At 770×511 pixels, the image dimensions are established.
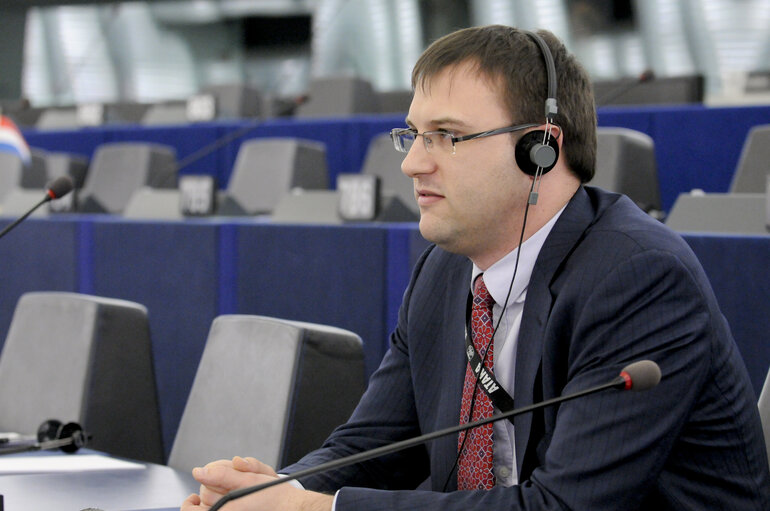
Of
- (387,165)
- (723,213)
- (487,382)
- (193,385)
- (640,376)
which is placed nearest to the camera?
(640,376)

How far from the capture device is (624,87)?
4.97m

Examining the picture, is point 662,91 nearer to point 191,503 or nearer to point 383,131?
point 383,131

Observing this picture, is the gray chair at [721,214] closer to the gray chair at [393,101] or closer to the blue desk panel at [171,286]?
the blue desk panel at [171,286]

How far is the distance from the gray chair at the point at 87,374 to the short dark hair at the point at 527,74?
1.25 meters

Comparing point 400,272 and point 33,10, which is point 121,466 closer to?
point 400,272

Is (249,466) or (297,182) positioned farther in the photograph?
(297,182)

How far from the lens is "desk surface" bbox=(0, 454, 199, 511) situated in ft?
5.02

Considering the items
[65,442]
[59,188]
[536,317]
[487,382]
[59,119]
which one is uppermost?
[59,119]

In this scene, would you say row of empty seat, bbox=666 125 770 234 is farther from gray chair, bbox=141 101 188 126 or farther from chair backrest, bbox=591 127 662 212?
gray chair, bbox=141 101 188 126

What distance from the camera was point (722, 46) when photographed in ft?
26.0

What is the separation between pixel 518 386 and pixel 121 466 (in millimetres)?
838

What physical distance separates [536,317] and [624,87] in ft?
12.6

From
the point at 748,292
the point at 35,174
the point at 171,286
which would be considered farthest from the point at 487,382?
the point at 35,174

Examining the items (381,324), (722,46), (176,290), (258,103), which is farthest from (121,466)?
(722,46)
